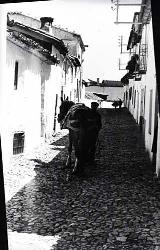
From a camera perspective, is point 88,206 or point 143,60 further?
point 143,60

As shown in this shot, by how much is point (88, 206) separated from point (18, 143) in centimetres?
285

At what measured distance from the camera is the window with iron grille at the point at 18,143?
7.45m

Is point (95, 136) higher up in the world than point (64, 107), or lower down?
lower down

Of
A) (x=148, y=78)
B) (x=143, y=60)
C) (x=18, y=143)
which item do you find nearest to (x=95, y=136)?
(x=18, y=143)

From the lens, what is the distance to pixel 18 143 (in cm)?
747

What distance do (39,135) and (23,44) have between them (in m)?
2.86

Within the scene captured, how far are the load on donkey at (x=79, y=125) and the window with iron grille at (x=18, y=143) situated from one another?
43.2 inches

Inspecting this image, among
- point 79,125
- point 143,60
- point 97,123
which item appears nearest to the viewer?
point 79,125

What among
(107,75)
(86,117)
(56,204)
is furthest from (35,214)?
(86,117)

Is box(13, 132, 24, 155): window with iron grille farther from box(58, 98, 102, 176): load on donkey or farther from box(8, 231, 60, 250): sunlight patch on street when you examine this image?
box(8, 231, 60, 250): sunlight patch on street

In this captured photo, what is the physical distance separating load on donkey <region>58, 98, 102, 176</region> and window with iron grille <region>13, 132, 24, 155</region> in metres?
1.10

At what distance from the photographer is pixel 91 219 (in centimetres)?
455

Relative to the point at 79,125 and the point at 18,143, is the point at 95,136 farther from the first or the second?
the point at 18,143

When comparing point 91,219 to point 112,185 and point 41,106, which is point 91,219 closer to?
point 112,185
